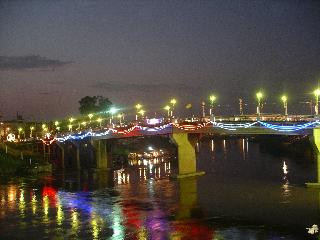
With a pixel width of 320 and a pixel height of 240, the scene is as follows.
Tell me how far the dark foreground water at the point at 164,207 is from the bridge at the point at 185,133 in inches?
154

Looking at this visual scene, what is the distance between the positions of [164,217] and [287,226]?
377 inches

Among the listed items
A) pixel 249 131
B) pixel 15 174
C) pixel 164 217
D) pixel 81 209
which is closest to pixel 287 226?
pixel 164 217

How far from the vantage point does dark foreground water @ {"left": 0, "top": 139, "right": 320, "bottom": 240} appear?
34.8 metres

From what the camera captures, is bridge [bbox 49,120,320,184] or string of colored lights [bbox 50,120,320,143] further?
bridge [bbox 49,120,320,184]

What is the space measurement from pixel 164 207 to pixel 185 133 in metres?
23.2

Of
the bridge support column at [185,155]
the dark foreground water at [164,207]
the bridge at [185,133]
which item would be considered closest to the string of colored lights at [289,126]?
the bridge at [185,133]

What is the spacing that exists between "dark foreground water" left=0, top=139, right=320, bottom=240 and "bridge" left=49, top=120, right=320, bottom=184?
391 centimetres

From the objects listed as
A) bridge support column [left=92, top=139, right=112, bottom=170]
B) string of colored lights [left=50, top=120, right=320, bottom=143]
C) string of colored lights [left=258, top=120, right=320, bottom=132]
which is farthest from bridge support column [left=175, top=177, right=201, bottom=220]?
bridge support column [left=92, top=139, right=112, bottom=170]

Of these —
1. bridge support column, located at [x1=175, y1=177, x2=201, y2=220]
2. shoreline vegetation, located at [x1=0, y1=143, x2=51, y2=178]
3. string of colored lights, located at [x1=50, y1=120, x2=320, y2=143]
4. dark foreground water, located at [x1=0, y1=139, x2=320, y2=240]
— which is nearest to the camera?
dark foreground water, located at [x1=0, y1=139, x2=320, y2=240]

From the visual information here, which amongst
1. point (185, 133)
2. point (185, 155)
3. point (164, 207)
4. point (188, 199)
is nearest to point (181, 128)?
point (185, 133)

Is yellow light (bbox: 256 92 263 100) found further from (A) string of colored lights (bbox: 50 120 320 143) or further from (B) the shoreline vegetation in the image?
(B) the shoreline vegetation

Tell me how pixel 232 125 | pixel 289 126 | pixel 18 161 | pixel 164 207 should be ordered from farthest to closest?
1. pixel 18 161
2. pixel 232 125
3. pixel 289 126
4. pixel 164 207

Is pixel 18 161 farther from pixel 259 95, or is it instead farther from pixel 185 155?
pixel 259 95

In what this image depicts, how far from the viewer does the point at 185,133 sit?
6681 centimetres
